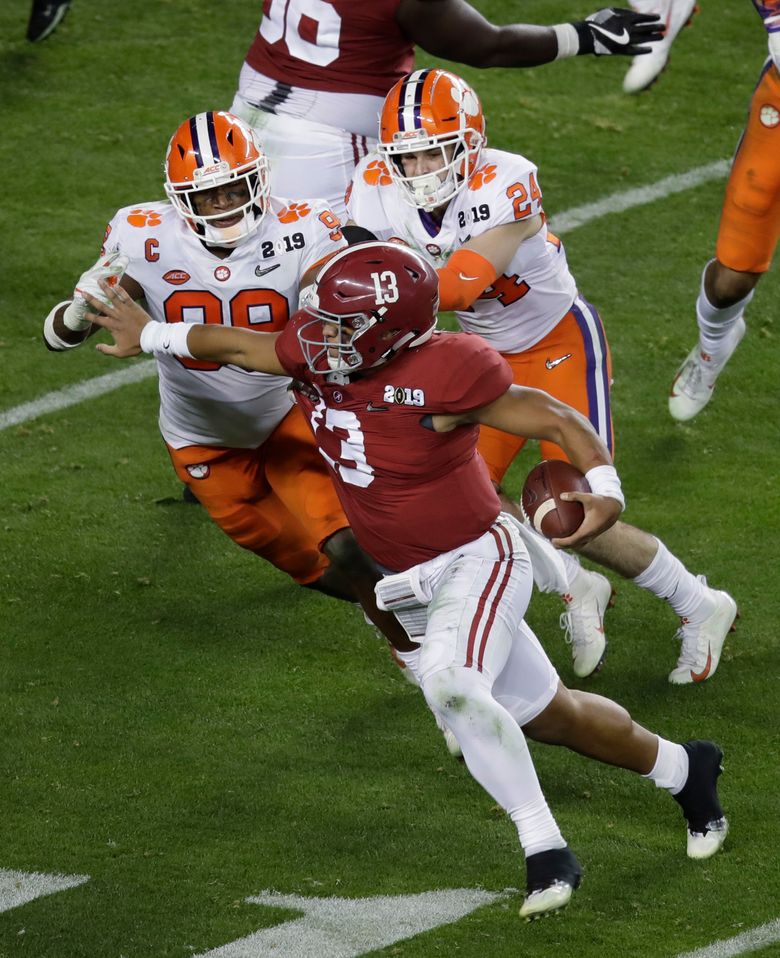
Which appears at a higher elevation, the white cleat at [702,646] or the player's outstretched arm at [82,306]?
the player's outstretched arm at [82,306]

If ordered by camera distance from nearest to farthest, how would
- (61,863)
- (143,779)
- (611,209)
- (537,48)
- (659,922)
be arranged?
(659,922)
(61,863)
(143,779)
(537,48)
(611,209)

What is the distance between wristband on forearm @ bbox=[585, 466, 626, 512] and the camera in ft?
12.2

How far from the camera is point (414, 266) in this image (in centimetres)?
387

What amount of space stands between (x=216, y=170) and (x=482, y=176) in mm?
830

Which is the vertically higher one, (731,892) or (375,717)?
(731,892)

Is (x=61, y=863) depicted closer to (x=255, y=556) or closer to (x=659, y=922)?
(x=659, y=922)

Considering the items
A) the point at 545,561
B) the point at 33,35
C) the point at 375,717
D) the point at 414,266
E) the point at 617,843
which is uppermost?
the point at 414,266

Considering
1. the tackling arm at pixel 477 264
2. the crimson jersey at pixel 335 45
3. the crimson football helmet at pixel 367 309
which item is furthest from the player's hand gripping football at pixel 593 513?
the crimson jersey at pixel 335 45

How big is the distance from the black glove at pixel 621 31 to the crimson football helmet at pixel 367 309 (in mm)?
1944

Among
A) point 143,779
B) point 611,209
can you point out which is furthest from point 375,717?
point 611,209

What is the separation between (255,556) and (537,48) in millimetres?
2036

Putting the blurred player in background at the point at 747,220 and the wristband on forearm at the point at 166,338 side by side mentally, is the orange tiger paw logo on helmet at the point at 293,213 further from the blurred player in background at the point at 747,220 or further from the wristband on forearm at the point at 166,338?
the blurred player in background at the point at 747,220

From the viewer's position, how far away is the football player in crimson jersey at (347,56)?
18.2 feet

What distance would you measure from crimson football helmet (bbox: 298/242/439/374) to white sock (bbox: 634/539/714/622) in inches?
55.5
